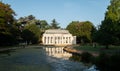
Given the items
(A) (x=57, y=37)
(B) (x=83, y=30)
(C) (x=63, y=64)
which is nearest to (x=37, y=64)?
(C) (x=63, y=64)

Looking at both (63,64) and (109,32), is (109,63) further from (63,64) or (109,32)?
(109,32)

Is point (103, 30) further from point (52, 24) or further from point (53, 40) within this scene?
point (52, 24)

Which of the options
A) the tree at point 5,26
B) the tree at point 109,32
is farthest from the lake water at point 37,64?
the tree at point 5,26

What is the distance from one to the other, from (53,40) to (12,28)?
64.9 m

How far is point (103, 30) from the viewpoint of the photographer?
57.7 metres

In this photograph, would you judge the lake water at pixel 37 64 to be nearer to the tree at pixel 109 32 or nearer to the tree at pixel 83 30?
the tree at pixel 109 32

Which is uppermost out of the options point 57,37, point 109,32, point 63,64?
point 57,37

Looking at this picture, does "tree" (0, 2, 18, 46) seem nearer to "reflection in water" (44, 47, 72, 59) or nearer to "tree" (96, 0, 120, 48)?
"reflection in water" (44, 47, 72, 59)

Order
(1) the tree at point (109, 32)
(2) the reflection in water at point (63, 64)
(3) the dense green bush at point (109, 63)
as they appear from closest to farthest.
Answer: (3) the dense green bush at point (109, 63) < (2) the reflection in water at point (63, 64) < (1) the tree at point (109, 32)

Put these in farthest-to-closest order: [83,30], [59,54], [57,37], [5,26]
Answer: [57,37] → [83,30] → [5,26] → [59,54]

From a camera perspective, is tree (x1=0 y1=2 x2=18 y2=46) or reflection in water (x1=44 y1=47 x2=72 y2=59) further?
tree (x1=0 y1=2 x2=18 y2=46)

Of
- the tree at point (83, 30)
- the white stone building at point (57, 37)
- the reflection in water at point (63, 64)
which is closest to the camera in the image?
the reflection in water at point (63, 64)

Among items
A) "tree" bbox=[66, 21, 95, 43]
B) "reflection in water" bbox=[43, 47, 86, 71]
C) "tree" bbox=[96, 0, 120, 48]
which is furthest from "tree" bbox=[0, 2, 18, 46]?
"tree" bbox=[66, 21, 95, 43]

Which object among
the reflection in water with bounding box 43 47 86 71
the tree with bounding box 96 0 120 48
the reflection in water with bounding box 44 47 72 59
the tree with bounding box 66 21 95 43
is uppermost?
the tree with bounding box 66 21 95 43
